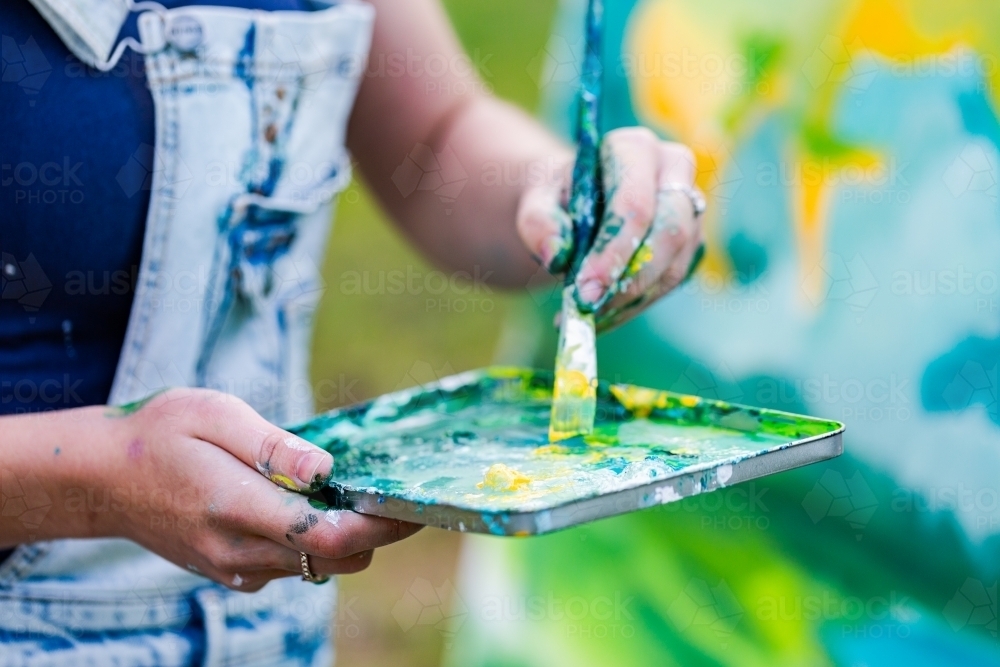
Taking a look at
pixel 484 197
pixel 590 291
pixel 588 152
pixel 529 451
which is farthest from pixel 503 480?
pixel 484 197

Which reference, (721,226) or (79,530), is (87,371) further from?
(721,226)

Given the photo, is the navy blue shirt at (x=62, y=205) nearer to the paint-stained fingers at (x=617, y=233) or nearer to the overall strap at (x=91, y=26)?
the overall strap at (x=91, y=26)

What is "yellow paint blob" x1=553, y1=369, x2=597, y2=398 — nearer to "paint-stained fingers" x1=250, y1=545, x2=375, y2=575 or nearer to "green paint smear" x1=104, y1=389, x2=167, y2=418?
"paint-stained fingers" x1=250, y1=545, x2=375, y2=575

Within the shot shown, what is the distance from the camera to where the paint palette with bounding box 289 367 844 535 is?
0.72m

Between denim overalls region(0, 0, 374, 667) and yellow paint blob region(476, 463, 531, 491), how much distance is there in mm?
413

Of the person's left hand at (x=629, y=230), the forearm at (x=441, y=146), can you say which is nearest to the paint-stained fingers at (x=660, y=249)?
the person's left hand at (x=629, y=230)

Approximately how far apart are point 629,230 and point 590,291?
0.07 meters

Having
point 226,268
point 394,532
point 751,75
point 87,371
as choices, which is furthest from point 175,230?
point 751,75

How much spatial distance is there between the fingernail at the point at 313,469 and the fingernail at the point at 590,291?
34 cm

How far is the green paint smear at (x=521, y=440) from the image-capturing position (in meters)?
0.79

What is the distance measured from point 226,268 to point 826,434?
2.10 feet

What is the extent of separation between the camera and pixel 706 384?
1.38 meters

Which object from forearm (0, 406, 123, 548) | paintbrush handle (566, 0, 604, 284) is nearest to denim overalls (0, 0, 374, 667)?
forearm (0, 406, 123, 548)

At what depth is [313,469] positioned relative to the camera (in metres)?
0.79
